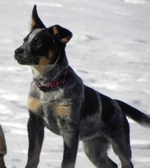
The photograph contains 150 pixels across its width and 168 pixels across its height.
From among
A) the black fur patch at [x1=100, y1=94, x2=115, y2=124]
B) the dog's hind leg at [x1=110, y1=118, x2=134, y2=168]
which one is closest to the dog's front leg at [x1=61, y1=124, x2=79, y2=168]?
the black fur patch at [x1=100, y1=94, x2=115, y2=124]

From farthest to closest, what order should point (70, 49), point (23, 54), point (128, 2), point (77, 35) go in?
1. point (128, 2)
2. point (77, 35)
3. point (70, 49)
4. point (23, 54)

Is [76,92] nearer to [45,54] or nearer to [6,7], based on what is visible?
[45,54]

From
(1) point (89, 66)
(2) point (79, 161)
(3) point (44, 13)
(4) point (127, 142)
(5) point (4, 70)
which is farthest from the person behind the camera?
(3) point (44, 13)

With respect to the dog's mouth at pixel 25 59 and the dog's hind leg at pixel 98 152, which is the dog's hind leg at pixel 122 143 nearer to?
the dog's hind leg at pixel 98 152

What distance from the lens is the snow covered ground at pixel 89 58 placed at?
8180 mm

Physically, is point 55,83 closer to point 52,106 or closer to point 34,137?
point 52,106

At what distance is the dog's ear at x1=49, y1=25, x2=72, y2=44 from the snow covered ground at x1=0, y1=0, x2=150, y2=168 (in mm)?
1580

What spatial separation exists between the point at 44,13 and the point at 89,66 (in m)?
3.94

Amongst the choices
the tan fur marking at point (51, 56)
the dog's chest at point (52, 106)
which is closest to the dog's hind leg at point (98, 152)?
the dog's chest at point (52, 106)

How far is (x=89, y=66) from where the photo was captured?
Result: 1217 cm

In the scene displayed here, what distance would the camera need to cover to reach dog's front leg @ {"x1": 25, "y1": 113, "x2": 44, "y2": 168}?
21.9ft

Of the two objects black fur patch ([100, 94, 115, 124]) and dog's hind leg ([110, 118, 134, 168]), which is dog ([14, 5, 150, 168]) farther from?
dog's hind leg ([110, 118, 134, 168])

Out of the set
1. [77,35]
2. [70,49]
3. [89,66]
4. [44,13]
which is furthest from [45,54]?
[44,13]

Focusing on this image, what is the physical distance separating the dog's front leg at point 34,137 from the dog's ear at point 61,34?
2.66ft
